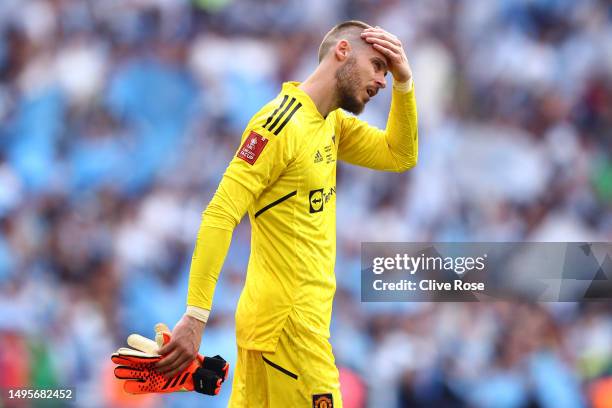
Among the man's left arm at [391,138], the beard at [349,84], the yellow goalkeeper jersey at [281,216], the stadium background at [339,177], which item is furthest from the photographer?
the stadium background at [339,177]

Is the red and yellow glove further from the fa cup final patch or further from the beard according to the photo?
the beard

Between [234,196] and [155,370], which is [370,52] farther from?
[155,370]

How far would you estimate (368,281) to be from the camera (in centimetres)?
565

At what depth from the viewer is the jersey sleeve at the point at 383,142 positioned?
135 inches

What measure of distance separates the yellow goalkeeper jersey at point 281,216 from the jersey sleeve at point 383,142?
0.83 ft

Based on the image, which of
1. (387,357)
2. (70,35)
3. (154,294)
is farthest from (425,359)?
(70,35)

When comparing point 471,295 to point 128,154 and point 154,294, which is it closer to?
point 154,294

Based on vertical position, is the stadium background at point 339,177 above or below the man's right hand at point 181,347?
above

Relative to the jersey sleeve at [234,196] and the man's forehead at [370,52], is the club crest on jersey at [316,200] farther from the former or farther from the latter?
the man's forehead at [370,52]

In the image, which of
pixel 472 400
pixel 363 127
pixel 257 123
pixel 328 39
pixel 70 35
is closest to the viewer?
pixel 257 123

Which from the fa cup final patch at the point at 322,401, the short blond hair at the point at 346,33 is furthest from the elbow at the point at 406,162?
the fa cup final patch at the point at 322,401

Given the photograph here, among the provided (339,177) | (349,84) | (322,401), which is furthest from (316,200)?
(339,177)

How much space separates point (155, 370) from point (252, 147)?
820 millimetres

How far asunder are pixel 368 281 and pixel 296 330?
263 centimetres
